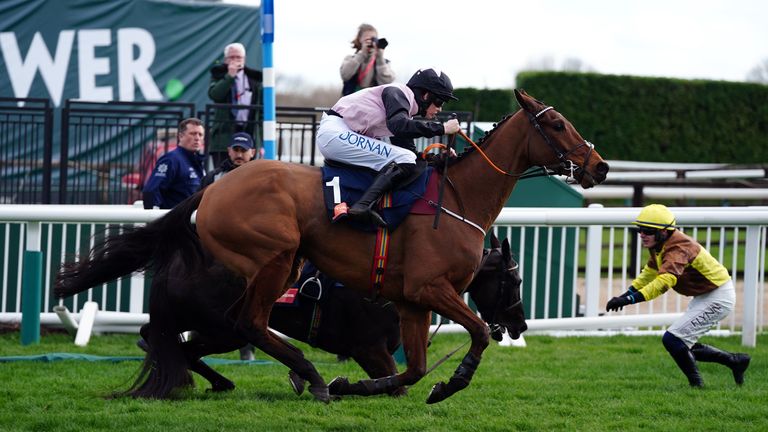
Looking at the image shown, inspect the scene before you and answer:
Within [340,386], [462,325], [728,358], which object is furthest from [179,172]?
[728,358]

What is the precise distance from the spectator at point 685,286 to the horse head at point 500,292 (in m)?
0.70

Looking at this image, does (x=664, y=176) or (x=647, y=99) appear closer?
(x=664, y=176)

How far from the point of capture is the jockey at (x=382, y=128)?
5.96 m

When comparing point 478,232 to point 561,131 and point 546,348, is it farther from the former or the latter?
point 546,348

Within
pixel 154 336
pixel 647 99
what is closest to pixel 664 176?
pixel 647 99

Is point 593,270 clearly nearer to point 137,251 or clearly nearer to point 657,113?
point 137,251

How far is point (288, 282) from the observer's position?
6.42 meters

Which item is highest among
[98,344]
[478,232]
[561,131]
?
[561,131]

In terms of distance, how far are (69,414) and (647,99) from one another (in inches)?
683

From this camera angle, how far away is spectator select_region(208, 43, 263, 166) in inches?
408

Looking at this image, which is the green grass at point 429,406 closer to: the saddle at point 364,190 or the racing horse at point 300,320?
the racing horse at point 300,320

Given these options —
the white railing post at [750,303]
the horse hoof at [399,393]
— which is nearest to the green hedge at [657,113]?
the white railing post at [750,303]

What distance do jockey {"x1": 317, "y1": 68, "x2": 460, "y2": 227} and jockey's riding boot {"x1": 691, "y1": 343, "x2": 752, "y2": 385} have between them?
2500mm

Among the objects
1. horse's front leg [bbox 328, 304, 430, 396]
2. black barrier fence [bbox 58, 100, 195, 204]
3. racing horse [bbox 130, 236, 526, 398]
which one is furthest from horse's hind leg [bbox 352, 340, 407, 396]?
black barrier fence [bbox 58, 100, 195, 204]
